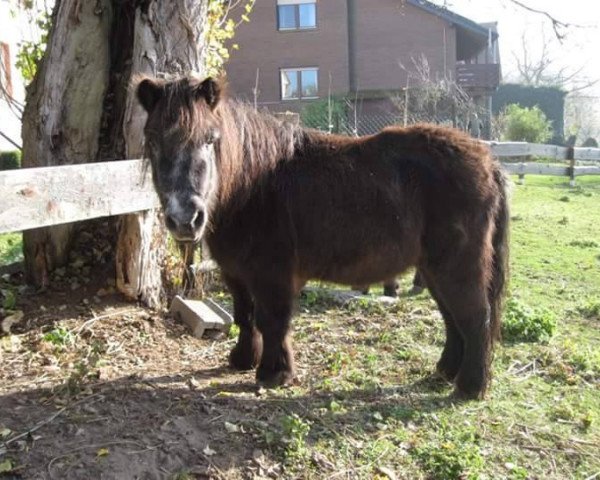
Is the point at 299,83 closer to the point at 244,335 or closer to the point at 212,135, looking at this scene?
the point at 244,335

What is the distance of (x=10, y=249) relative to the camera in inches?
298

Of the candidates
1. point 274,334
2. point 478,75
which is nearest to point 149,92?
point 274,334

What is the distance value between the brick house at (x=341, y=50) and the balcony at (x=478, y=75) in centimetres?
4

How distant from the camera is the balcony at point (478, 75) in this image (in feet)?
84.2

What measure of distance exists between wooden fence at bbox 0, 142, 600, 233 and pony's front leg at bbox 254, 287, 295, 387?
129 cm

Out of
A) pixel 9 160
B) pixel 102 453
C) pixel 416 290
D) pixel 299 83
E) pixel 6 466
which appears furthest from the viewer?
pixel 299 83

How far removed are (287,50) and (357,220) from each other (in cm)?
2495

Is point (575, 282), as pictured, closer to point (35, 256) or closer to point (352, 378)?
point (352, 378)

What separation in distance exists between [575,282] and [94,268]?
589cm

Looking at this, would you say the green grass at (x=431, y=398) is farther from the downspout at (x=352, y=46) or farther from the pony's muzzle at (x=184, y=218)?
the downspout at (x=352, y=46)

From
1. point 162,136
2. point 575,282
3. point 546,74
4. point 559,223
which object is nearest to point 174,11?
point 162,136

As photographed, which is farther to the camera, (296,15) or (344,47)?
(296,15)

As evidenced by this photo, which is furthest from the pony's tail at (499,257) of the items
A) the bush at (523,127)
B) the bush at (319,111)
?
the bush at (523,127)

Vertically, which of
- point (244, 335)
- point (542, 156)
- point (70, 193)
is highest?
point (542, 156)
